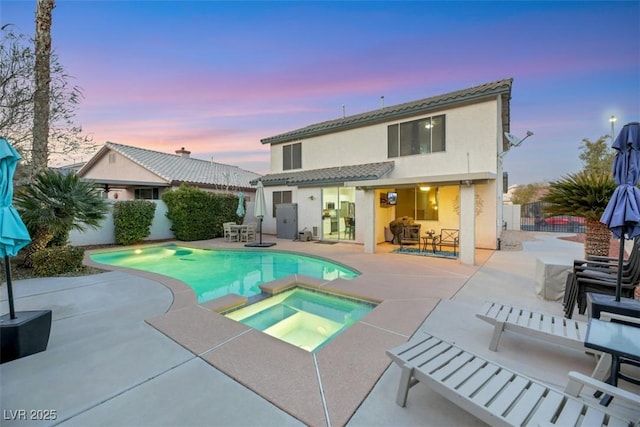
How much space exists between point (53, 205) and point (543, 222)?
25.4m

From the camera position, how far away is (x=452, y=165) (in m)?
11.0

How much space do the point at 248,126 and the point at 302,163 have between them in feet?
19.0

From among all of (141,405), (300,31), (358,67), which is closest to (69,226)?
(141,405)

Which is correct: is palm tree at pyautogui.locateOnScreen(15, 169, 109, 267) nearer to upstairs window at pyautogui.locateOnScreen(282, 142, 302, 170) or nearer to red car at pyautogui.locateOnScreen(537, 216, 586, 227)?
upstairs window at pyautogui.locateOnScreen(282, 142, 302, 170)

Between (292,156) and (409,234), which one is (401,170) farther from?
(292,156)

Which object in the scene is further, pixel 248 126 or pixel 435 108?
pixel 248 126

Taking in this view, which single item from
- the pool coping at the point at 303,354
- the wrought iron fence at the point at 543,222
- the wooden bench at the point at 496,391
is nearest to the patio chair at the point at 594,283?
the pool coping at the point at 303,354

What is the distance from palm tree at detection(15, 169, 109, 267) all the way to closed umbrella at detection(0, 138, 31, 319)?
4.21m

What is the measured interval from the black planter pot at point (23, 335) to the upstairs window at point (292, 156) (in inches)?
529

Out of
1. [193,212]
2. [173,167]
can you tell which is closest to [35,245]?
[193,212]

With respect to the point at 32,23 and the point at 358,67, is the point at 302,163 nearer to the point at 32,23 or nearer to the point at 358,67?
the point at 358,67

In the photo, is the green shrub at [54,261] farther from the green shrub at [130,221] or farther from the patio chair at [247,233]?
the patio chair at [247,233]

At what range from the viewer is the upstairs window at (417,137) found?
1141 centimetres

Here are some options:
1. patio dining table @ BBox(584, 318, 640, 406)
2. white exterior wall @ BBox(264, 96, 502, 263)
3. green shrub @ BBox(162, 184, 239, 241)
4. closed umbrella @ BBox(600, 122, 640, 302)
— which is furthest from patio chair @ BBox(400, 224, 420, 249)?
green shrub @ BBox(162, 184, 239, 241)
